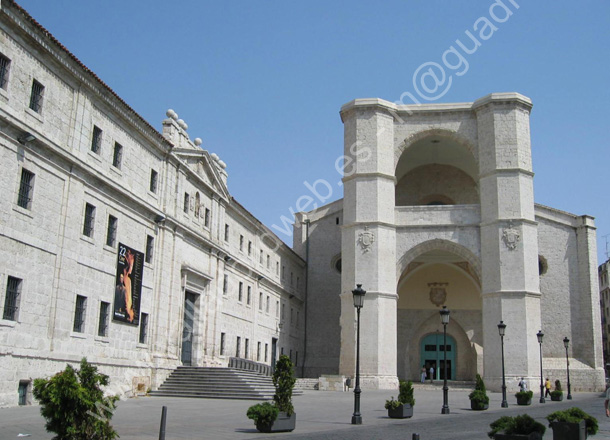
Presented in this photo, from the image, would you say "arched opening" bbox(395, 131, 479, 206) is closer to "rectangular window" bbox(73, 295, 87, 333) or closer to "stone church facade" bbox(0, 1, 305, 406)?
"stone church facade" bbox(0, 1, 305, 406)

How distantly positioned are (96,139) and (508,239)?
26.3 m

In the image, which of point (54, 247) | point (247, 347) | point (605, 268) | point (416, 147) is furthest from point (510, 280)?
point (605, 268)

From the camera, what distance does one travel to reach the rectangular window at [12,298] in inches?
709

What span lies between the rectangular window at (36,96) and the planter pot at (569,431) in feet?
53.8

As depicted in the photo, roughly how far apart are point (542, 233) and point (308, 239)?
17.9 m

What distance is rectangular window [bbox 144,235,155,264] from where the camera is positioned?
1049 inches

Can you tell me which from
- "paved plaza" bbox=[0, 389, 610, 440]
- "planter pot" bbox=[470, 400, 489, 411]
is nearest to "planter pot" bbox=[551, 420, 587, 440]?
"paved plaza" bbox=[0, 389, 610, 440]

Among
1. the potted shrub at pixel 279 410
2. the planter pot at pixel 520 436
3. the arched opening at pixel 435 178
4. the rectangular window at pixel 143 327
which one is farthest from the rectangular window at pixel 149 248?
the arched opening at pixel 435 178

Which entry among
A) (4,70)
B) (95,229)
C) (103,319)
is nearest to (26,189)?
(4,70)

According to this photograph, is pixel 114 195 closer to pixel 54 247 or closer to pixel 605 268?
pixel 54 247

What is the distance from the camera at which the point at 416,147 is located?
47.9 metres

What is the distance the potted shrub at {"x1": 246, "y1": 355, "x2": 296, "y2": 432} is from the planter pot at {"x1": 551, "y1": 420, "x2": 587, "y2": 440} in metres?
5.93

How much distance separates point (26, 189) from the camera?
19094 mm

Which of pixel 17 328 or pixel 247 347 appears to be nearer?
pixel 17 328
